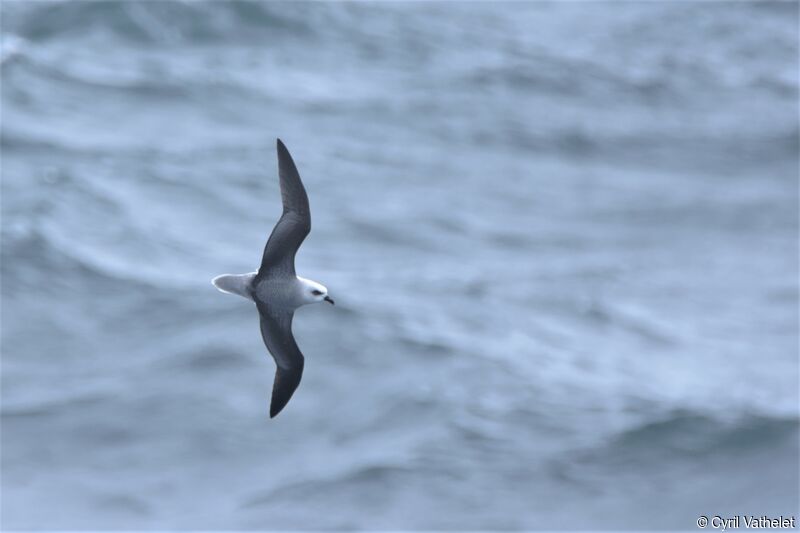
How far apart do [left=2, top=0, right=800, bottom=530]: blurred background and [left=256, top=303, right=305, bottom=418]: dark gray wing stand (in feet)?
29.7

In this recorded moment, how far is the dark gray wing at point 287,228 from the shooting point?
7949mm

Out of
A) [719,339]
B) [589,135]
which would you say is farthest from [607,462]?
[589,135]

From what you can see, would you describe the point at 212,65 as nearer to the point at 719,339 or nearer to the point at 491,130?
the point at 491,130

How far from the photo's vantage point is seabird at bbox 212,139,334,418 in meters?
7.92

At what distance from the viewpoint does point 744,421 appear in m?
20.7

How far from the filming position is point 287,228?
802 cm

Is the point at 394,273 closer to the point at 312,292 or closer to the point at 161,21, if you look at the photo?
the point at 161,21

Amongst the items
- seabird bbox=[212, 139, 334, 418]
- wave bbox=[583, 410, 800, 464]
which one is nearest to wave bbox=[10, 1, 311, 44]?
wave bbox=[583, 410, 800, 464]

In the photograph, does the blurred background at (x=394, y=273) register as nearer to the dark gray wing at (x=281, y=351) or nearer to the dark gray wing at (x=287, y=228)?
the dark gray wing at (x=281, y=351)

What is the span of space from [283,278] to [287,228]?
286mm

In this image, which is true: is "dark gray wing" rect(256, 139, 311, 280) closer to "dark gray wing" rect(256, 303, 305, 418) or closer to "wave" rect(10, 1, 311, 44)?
"dark gray wing" rect(256, 303, 305, 418)

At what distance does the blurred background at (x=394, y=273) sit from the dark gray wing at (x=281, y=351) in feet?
29.7

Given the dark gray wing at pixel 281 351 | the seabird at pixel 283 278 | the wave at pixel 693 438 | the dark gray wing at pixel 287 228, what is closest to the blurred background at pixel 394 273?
the wave at pixel 693 438

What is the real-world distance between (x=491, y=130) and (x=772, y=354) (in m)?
10.5
